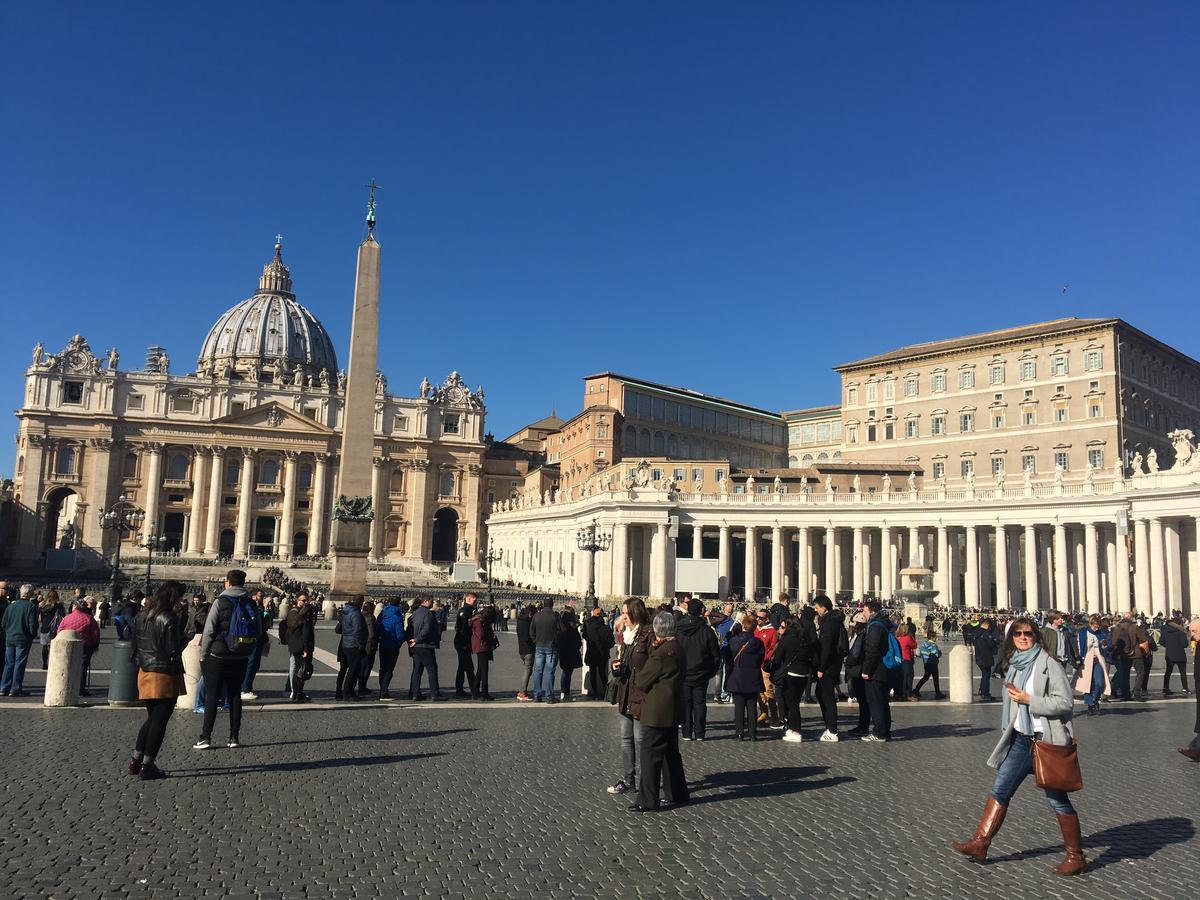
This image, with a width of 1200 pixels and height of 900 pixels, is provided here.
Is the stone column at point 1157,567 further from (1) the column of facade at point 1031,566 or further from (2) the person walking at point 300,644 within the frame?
(2) the person walking at point 300,644

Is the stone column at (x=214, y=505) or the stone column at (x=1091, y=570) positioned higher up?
the stone column at (x=214, y=505)

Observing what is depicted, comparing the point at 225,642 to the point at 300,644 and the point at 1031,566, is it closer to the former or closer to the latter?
the point at 300,644

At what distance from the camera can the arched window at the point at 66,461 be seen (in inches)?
3177

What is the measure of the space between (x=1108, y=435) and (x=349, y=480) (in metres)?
45.9

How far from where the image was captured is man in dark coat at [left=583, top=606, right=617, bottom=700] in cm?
1330

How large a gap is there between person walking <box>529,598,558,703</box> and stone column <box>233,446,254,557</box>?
3013 inches

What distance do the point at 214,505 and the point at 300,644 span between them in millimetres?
77327

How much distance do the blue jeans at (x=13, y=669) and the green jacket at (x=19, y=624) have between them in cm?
14

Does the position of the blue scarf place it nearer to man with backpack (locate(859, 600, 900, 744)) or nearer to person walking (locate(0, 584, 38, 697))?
man with backpack (locate(859, 600, 900, 744))

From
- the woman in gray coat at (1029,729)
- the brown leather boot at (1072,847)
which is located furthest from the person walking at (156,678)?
the brown leather boot at (1072,847)

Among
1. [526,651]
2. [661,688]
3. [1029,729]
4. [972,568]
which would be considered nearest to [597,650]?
[526,651]

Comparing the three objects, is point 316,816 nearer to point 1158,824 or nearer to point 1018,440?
point 1158,824

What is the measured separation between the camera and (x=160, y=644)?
26.1ft

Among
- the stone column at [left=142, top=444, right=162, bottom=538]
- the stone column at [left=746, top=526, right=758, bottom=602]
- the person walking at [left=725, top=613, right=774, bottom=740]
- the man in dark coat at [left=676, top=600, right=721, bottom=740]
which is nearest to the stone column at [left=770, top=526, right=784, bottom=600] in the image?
the stone column at [left=746, top=526, right=758, bottom=602]
